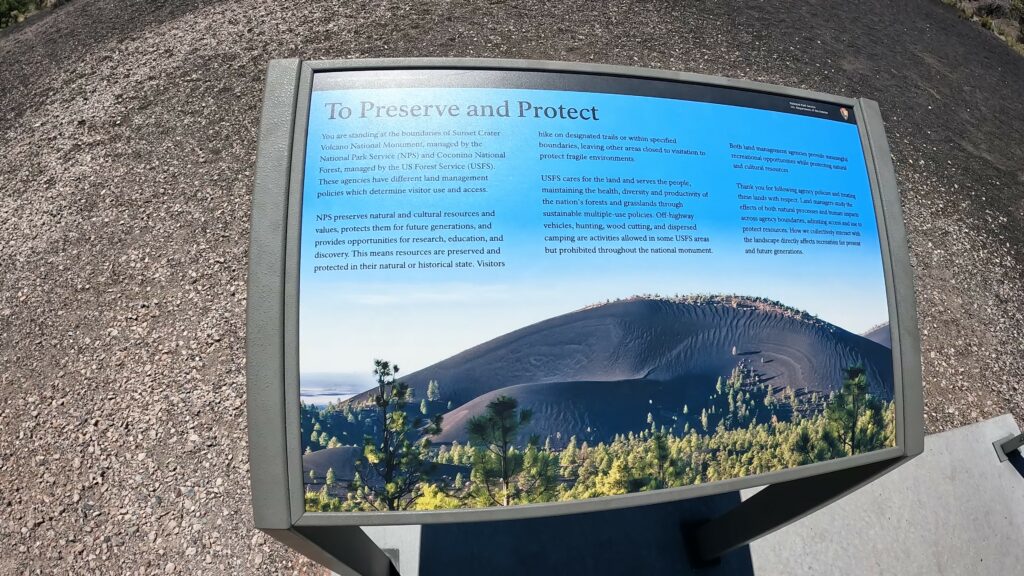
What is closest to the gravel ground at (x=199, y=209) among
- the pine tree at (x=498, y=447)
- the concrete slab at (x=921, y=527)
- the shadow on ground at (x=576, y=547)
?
the concrete slab at (x=921, y=527)

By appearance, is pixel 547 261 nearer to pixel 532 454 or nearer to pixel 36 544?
pixel 532 454

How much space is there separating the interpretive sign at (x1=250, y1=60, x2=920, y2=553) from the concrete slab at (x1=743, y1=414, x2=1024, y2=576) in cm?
148

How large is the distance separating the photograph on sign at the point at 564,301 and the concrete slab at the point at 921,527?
152 centimetres

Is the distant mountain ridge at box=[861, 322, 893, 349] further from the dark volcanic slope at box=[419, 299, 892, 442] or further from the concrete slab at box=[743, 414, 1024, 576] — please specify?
the concrete slab at box=[743, 414, 1024, 576]

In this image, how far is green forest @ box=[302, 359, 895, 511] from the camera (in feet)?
4.73

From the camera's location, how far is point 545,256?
61.3 inches

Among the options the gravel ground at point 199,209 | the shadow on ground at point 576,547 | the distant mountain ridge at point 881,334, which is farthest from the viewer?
the gravel ground at point 199,209

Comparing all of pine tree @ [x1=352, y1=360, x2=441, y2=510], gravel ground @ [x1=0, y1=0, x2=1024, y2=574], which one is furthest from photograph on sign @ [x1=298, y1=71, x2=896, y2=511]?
gravel ground @ [x1=0, y1=0, x2=1024, y2=574]

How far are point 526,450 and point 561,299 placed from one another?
452mm

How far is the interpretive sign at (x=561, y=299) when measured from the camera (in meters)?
1.46

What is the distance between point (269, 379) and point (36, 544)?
9.11 feet

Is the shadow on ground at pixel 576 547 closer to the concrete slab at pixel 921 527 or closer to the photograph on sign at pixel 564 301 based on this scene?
the concrete slab at pixel 921 527

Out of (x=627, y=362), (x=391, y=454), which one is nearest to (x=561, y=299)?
(x=627, y=362)

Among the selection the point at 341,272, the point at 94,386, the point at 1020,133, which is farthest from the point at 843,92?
the point at 94,386
